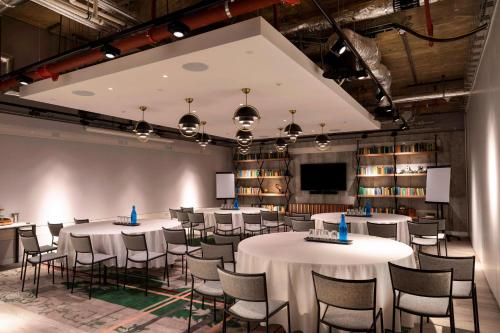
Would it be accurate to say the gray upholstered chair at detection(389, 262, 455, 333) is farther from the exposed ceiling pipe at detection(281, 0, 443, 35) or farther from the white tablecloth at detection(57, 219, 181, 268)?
the white tablecloth at detection(57, 219, 181, 268)

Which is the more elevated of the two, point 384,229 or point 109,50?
point 109,50

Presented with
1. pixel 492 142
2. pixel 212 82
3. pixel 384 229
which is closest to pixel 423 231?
pixel 384 229

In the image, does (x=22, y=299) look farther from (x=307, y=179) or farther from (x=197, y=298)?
(x=307, y=179)

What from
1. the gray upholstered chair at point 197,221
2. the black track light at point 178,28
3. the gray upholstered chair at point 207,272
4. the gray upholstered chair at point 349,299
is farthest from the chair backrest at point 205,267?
the gray upholstered chair at point 197,221

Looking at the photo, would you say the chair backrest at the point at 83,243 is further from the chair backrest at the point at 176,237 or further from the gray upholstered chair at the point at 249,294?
the gray upholstered chair at the point at 249,294

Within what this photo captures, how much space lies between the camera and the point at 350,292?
2.37 meters

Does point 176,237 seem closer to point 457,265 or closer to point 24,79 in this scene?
point 24,79

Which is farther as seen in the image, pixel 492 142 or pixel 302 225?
pixel 302 225

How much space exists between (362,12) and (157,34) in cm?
244

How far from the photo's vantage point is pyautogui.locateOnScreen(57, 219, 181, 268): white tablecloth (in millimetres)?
4934

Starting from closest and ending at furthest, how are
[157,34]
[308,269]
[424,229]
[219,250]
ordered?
[308,269] < [157,34] < [219,250] < [424,229]

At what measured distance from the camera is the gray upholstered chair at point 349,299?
2.34 m

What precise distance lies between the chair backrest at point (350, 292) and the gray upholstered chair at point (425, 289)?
16.1 inches

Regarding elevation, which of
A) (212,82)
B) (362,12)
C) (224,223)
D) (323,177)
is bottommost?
(224,223)
